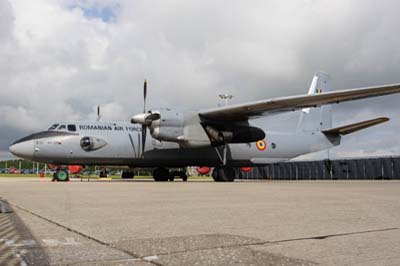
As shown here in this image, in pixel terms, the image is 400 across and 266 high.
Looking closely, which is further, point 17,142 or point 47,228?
point 17,142

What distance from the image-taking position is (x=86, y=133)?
898 inches

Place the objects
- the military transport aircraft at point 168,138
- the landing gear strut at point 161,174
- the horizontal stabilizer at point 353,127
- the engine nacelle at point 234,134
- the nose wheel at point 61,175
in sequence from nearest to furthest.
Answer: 1. the military transport aircraft at point 168,138
2. the engine nacelle at point 234,134
3. the nose wheel at point 61,175
4. the horizontal stabilizer at point 353,127
5. the landing gear strut at point 161,174

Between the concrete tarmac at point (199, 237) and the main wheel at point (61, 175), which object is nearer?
the concrete tarmac at point (199, 237)

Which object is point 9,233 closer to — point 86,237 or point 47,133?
point 86,237

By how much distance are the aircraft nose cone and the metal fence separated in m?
25.8

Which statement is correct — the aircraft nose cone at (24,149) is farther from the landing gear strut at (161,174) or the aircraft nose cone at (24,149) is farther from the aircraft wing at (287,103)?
the aircraft wing at (287,103)


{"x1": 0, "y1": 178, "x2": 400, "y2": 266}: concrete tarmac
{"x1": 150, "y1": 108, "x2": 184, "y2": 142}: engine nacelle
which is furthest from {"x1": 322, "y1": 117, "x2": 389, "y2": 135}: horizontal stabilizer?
{"x1": 0, "y1": 178, "x2": 400, "y2": 266}: concrete tarmac

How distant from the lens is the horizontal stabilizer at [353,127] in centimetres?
2511

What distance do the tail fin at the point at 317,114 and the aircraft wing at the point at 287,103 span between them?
7761 mm

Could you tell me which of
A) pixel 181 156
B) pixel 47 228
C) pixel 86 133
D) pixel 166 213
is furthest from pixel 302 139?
pixel 47 228

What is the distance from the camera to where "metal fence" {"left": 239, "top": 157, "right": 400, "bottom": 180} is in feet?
133

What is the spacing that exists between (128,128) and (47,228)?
19042mm

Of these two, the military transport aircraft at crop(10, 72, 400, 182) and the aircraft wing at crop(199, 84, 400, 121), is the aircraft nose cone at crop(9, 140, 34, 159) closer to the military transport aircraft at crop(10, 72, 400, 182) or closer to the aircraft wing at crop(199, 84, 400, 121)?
the military transport aircraft at crop(10, 72, 400, 182)

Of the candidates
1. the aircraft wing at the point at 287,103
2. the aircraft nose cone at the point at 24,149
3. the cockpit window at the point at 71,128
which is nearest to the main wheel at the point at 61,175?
the aircraft nose cone at the point at 24,149
